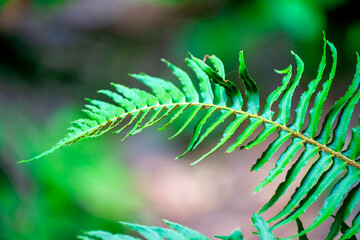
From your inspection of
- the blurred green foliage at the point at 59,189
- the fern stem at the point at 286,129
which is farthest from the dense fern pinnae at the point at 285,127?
the blurred green foliage at the point at 59,189

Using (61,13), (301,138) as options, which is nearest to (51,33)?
(61,13)

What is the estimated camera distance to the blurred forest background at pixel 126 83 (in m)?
2.60

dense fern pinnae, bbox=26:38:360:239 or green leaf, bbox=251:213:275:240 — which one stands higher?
dense fern pinnae, bbox=26:38:360:239

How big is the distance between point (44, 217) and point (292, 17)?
1.81m

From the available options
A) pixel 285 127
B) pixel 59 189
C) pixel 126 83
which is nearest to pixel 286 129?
pixel 285 127

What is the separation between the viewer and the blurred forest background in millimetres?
2604

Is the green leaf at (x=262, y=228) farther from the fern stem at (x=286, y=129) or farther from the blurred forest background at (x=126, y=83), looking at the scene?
the blurred forest background at (x=126, y=83)

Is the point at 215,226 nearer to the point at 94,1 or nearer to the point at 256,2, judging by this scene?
the point at 256,2

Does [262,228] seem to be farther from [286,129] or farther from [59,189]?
[59,189]

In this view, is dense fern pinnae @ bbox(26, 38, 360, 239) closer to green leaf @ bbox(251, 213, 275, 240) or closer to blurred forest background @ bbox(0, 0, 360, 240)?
green leaf @ bbox(251, 213, 275, 240)

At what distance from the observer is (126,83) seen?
4.43 m

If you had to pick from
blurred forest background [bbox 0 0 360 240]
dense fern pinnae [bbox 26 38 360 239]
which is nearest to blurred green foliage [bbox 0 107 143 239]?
blurred forest background [bbox 0 0 360 240]

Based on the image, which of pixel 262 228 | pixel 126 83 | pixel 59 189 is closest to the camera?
pixel 262 228

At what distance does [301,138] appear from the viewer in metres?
0.75
